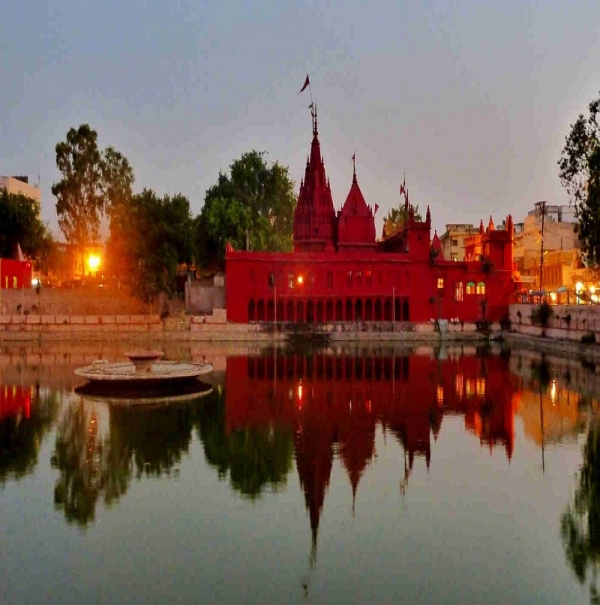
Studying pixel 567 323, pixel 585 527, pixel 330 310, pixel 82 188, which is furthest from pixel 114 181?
pixel 585 527

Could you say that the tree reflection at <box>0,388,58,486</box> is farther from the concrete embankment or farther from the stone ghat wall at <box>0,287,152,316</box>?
the stone ghat wall at <box>0,287,152,316</box>

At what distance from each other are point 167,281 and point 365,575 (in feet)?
154

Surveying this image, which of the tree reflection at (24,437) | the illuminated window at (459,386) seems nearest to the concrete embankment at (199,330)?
the illuminated window at (459,386)

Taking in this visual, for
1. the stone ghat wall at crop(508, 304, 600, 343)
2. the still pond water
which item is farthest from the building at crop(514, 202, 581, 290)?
the still pond water

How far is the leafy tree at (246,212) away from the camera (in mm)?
64938

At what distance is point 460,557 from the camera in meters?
11.1

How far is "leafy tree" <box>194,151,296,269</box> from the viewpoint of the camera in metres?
64.9

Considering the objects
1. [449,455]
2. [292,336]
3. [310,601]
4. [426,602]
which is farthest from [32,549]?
[292,336]

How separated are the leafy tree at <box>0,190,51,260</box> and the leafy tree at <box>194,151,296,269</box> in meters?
14.4

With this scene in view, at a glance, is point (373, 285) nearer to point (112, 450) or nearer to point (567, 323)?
point (567, 323)

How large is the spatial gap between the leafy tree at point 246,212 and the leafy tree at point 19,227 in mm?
14382

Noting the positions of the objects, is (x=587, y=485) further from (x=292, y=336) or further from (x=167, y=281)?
(x=167, y=281)

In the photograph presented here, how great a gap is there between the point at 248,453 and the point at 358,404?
7.59m

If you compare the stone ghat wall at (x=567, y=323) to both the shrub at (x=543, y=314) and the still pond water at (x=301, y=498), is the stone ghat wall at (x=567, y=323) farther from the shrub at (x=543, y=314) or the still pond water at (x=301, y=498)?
the still pond water at (x=301, y=498)
